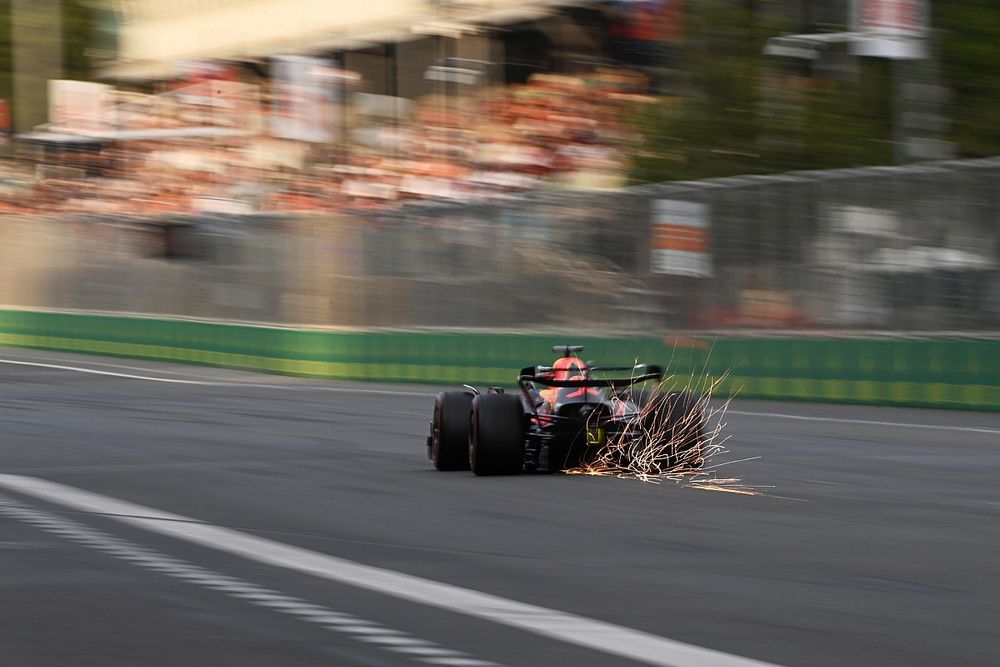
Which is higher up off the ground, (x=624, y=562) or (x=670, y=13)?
(x=670, y=13)

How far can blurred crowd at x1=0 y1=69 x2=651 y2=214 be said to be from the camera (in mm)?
25391

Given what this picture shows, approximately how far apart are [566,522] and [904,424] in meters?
8.10

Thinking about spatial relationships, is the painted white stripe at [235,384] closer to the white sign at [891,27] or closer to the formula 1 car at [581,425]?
the white sign at [891,27]

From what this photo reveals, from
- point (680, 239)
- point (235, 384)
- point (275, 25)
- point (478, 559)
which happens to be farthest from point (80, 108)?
point (478, 559)

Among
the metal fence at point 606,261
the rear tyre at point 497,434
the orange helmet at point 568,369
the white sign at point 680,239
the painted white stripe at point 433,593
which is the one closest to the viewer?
the painted white stripe at point 433,593

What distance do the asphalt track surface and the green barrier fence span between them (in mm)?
4704

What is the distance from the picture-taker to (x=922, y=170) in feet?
61.4

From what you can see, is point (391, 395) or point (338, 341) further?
point (338, 341)

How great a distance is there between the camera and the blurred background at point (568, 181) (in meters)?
19.4

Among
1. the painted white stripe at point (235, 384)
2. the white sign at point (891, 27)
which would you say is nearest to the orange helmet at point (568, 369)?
the white sign at point (891, 27)

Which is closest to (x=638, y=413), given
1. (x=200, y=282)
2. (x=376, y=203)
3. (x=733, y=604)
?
(x=733, y=604)

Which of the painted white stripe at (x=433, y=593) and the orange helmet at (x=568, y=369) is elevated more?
the orange helmet at (x=568, y=369)

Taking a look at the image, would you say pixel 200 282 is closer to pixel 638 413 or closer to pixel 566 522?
pixel 638 413

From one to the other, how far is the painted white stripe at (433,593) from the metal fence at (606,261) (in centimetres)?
1130
